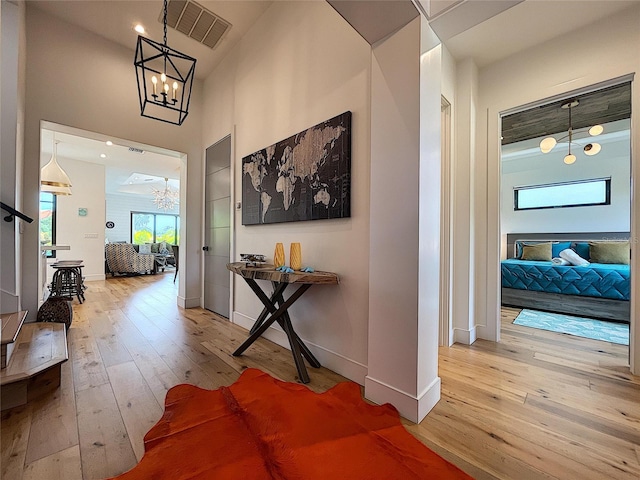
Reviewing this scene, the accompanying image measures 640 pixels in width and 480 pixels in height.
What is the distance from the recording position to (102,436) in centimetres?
136

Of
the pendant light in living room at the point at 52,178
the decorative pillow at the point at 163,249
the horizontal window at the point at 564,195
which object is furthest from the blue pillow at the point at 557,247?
the decorative pillow at the point at 163,249

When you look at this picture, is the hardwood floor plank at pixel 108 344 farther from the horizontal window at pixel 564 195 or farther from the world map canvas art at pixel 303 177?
the horizontal window at pixel 564 195

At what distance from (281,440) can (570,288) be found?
432 cm

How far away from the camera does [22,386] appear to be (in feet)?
5.15

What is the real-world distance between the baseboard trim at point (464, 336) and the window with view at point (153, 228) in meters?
10.8

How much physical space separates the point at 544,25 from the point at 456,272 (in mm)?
2263

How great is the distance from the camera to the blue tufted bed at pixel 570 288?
3.38 meters

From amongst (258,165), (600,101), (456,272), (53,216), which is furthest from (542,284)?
(53,216)

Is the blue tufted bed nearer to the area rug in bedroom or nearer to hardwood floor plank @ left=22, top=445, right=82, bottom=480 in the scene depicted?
the area rug in bedroom

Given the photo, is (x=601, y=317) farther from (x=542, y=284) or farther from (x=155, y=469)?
(x=155, y=469)

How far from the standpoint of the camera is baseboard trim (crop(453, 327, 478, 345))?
8.81ft

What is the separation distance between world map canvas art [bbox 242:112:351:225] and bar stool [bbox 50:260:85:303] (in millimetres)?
3389

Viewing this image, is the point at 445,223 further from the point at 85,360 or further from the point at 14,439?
the point at 85,360

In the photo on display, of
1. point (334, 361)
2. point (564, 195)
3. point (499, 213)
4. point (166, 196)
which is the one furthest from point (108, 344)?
point (564, 195)
